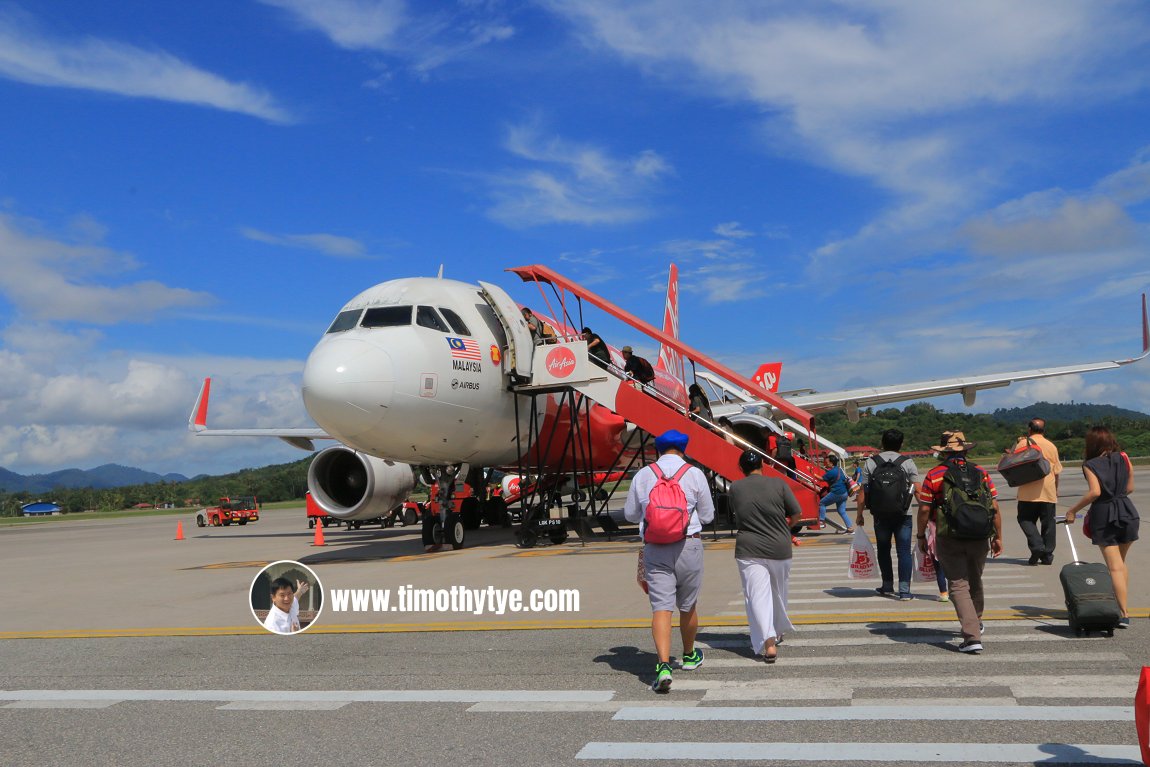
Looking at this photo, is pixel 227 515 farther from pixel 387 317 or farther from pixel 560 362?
pixel 387 317

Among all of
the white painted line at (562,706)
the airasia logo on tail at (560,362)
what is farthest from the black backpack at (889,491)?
the airasia logo on tail at (560,362)

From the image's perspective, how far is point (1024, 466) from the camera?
30.9ft

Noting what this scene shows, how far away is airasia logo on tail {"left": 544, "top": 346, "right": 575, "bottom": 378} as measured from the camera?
16.3 m

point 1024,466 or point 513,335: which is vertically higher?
point 513,335

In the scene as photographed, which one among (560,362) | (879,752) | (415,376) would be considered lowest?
(879,752)

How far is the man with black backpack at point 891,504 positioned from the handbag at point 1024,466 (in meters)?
0.92

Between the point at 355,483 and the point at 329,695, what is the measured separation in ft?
46.6

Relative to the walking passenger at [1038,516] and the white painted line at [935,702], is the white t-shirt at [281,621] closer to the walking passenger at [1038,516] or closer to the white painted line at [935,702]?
the white painted line at [935,702]

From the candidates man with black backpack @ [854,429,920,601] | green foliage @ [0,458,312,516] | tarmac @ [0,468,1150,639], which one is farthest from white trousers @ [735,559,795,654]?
green foliage @ [0,458,312,516]

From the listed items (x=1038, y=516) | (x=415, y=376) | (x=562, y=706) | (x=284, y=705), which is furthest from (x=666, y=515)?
(x=415, y=376)

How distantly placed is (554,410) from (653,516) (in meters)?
12.3

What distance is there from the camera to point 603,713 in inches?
214

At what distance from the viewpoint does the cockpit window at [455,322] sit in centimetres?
1559

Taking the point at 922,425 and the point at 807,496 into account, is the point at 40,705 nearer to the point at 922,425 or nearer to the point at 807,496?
the point at 807,496
